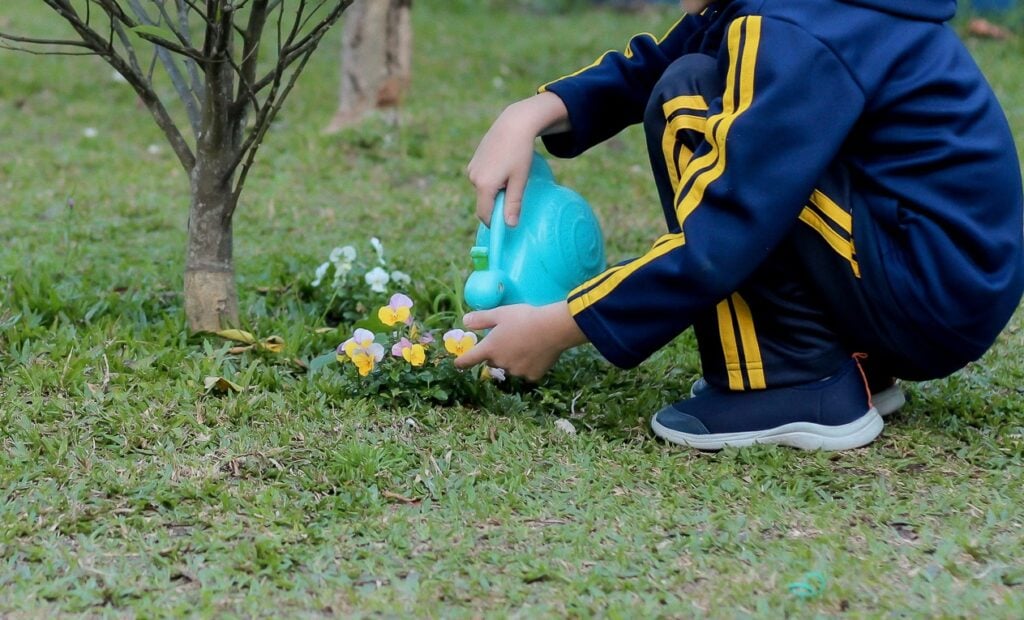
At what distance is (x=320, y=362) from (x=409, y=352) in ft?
0.93

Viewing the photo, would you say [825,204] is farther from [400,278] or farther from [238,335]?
[238,335]

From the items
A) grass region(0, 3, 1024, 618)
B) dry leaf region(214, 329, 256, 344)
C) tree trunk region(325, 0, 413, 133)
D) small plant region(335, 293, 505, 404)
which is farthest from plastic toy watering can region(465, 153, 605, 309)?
tree trunk region(325, 0, 413, 133)

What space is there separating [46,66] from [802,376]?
5235mm

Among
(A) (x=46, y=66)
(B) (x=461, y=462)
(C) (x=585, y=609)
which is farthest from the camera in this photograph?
(A) (x=46, y=66)

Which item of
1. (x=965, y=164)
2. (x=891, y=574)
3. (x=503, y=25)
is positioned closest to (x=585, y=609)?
(x=891, y=574)

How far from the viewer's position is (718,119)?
200 cm

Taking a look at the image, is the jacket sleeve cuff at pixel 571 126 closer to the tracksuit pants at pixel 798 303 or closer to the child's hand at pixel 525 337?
the tracksuit pants at pixel 798 303

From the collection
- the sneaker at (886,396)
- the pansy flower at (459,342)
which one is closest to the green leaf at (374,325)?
the pansy flower at (459,342)

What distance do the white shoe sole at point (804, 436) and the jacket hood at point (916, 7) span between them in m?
0.72

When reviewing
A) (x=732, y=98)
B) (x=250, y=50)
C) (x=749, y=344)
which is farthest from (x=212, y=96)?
(x=749, y=344)

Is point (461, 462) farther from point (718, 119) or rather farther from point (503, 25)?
point (503, 25)

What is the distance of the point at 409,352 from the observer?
2316 mm

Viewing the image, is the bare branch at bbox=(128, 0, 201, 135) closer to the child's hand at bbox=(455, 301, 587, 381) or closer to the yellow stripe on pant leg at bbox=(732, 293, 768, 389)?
the child's hand at bbox=(455, 301, 587, 381)

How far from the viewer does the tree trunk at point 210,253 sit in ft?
8.28
